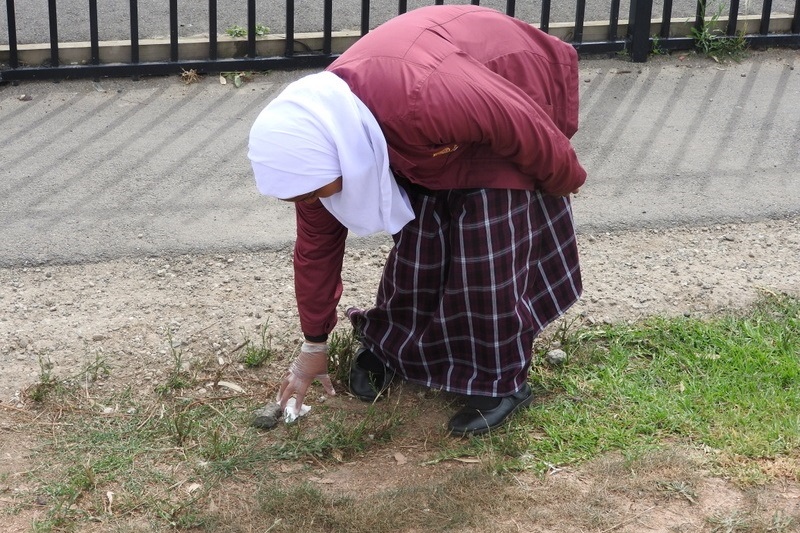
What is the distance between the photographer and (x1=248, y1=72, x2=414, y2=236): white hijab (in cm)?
274

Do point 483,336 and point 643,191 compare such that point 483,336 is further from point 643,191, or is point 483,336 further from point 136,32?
point 136,32

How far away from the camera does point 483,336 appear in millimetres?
3330

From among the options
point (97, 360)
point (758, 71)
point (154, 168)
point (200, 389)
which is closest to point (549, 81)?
point (200, 389)

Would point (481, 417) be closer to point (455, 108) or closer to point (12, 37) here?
point (455, 108)

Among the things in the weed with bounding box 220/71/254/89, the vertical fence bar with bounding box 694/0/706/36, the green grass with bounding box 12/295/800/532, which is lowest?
the green grass with bounding box 12/295/800/532

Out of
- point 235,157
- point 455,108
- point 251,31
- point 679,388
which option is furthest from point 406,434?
point 251,31

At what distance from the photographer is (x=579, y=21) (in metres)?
6.18

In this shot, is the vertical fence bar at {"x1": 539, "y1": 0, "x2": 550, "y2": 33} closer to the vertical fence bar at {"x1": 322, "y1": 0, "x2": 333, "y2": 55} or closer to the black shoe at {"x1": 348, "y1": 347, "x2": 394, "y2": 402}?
the vertical fence bar at {"x1": 322, "y1": 0, "x2": 333, "y2": 55}

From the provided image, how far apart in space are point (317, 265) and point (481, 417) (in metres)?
0.74

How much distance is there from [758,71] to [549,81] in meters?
3.47

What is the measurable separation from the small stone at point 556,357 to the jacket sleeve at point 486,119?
91 centimetres

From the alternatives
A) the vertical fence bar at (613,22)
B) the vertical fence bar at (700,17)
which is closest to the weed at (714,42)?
the vertical fence bar at (700,17)

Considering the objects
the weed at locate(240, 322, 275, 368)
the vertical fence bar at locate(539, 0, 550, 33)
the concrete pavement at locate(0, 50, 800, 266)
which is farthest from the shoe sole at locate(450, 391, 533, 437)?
the vertical fence bar at locate(539, 0, 550, 33)

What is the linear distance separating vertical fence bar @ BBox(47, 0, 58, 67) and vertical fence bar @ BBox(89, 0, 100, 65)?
7.1 inches
